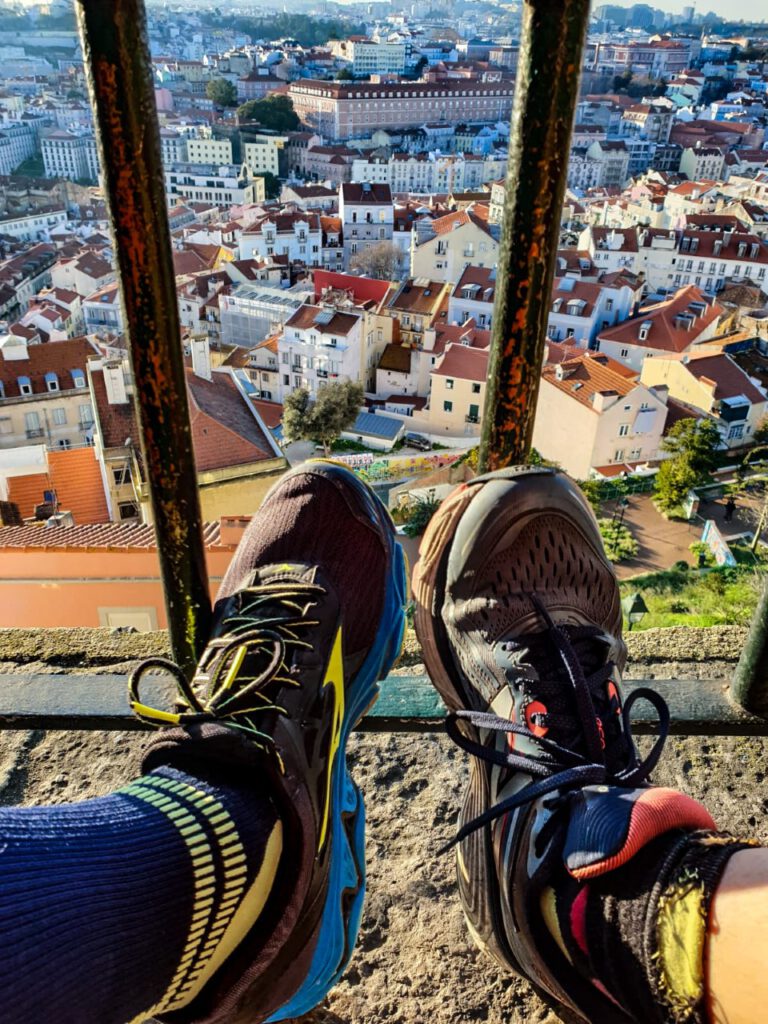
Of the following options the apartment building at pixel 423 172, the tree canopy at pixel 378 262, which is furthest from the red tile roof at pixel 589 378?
the apartment building at pixel 423 172

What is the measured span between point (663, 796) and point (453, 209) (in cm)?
3910

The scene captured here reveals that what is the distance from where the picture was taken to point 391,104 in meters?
62.9

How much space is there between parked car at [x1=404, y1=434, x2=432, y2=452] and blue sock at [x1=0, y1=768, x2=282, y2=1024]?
20647 millimetres

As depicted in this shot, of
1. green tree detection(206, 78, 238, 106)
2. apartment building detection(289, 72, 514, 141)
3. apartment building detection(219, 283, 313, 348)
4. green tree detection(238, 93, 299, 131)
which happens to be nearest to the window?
apartment building detection(219, 283, 313, 348)

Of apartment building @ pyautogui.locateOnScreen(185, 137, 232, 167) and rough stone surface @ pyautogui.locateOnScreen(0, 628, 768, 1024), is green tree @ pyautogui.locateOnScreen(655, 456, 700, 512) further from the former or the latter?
apartment building @ pyautogui.locateOnScreen(185, 137, 232, 167)

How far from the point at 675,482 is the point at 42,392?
48.7 ft

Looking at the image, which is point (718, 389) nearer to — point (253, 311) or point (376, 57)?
point (253, 311)

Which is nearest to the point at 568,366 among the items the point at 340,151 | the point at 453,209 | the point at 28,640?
the point at 28,640

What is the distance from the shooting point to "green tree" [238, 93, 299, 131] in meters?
56.2

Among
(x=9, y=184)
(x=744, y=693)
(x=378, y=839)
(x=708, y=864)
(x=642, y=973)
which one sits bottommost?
(x=9, y=184)

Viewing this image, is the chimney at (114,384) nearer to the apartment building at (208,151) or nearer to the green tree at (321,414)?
the green tree at (321,414)

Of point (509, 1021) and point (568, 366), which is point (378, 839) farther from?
point (568, 366)

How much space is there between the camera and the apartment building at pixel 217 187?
47656 millimetres

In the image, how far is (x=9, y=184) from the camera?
4909 cm
